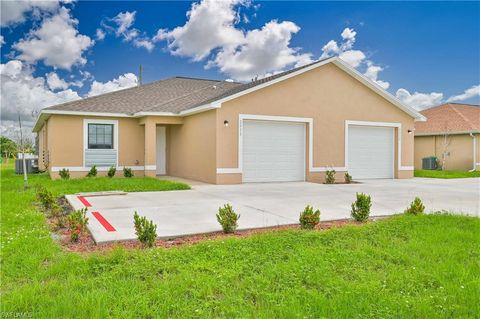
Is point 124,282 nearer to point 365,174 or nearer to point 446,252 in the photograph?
point 446,252

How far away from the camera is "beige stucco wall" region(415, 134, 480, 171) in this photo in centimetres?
2308

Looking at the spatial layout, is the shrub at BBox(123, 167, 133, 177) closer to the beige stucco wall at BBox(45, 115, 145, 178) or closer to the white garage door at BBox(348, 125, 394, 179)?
the beige stucco wall at BBox(45, 115, 145, 178)

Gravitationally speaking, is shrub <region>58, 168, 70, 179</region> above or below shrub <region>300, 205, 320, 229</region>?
above

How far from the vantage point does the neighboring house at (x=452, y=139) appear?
75.3 feet

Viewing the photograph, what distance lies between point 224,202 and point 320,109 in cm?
823

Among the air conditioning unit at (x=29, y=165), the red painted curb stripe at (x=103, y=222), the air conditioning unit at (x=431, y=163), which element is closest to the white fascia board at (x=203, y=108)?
the red painted curb stripe at (x=103, y=222)

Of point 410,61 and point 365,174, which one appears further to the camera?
point 410,61

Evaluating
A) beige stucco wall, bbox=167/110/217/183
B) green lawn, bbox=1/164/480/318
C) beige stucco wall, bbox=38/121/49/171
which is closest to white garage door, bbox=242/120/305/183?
beige stucco wall, bbox=167/110/217/183

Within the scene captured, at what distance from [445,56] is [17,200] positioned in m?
22.4

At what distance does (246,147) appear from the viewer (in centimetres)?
1430

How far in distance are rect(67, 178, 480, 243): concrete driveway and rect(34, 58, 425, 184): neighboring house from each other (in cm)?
250

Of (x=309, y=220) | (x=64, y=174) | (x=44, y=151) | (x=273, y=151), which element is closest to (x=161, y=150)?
(x=64, y=174)

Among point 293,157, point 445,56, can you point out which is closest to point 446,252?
point 293,157

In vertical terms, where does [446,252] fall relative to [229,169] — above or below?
below
